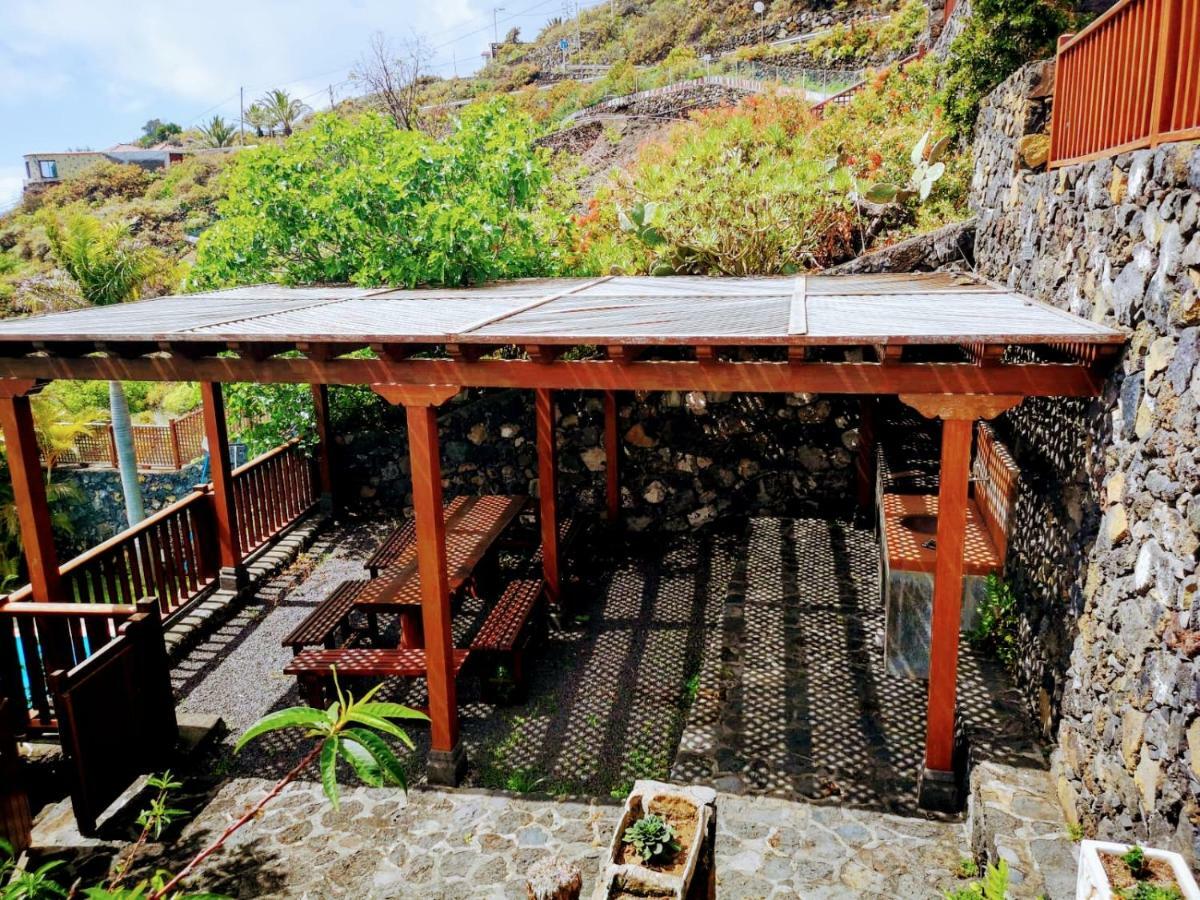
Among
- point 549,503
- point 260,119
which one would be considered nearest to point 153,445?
point 549,503

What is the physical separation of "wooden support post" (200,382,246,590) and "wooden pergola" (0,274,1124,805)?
4.23ft

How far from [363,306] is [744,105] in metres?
14.0

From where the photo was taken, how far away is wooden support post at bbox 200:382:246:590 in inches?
299

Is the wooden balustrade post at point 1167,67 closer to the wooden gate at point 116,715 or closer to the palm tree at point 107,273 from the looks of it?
the wooden gate at point 116,715

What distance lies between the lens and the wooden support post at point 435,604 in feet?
15.6

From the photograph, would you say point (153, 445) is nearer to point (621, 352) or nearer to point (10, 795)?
point (10, 795)

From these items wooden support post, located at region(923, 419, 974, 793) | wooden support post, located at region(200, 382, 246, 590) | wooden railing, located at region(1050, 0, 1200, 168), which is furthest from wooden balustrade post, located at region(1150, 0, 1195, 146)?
wooden support post, located at region(200, 382, 246, 590)

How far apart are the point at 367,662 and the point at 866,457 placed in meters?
5.54

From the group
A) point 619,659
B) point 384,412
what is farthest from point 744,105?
point 619,659

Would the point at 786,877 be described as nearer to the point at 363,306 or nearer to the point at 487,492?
the point at 363,306

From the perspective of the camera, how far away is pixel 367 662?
223 inches

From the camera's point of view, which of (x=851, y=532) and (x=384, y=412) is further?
(x=384, y=412)

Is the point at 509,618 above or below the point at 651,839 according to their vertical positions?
below

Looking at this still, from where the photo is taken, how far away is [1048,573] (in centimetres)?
463
